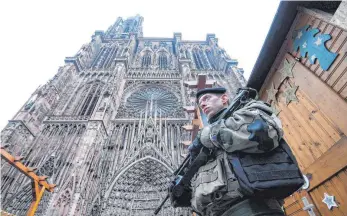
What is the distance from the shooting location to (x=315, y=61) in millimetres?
2408

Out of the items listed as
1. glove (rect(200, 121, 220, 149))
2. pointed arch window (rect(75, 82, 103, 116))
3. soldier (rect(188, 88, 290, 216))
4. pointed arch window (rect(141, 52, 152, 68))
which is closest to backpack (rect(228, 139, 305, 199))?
soldier (rect(188, 88, 290, 216))

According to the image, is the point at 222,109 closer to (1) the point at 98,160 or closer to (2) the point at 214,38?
(1) the point at 98,160

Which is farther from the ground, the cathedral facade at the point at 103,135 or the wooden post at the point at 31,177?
the cathedral facade at the point at 103,135

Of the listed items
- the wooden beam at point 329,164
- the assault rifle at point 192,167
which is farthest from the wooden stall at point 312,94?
the assault rifle at point 192,167

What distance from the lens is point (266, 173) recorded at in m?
1.25

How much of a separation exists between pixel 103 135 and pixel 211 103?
1012 cm

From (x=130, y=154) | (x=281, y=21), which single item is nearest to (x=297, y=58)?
(x=281, y=21)

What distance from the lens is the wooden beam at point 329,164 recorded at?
77.2 inches

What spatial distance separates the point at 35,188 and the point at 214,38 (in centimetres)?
2261

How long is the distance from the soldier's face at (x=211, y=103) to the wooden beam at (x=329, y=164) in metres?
1.30

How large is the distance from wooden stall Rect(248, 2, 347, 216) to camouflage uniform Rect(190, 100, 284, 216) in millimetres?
1196

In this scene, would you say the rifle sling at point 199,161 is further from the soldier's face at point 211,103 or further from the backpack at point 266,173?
the soldier's face at point 211,103

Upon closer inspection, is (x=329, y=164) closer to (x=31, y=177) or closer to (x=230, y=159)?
(x=230, y=159)

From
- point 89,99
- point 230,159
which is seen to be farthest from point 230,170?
point 89,99
